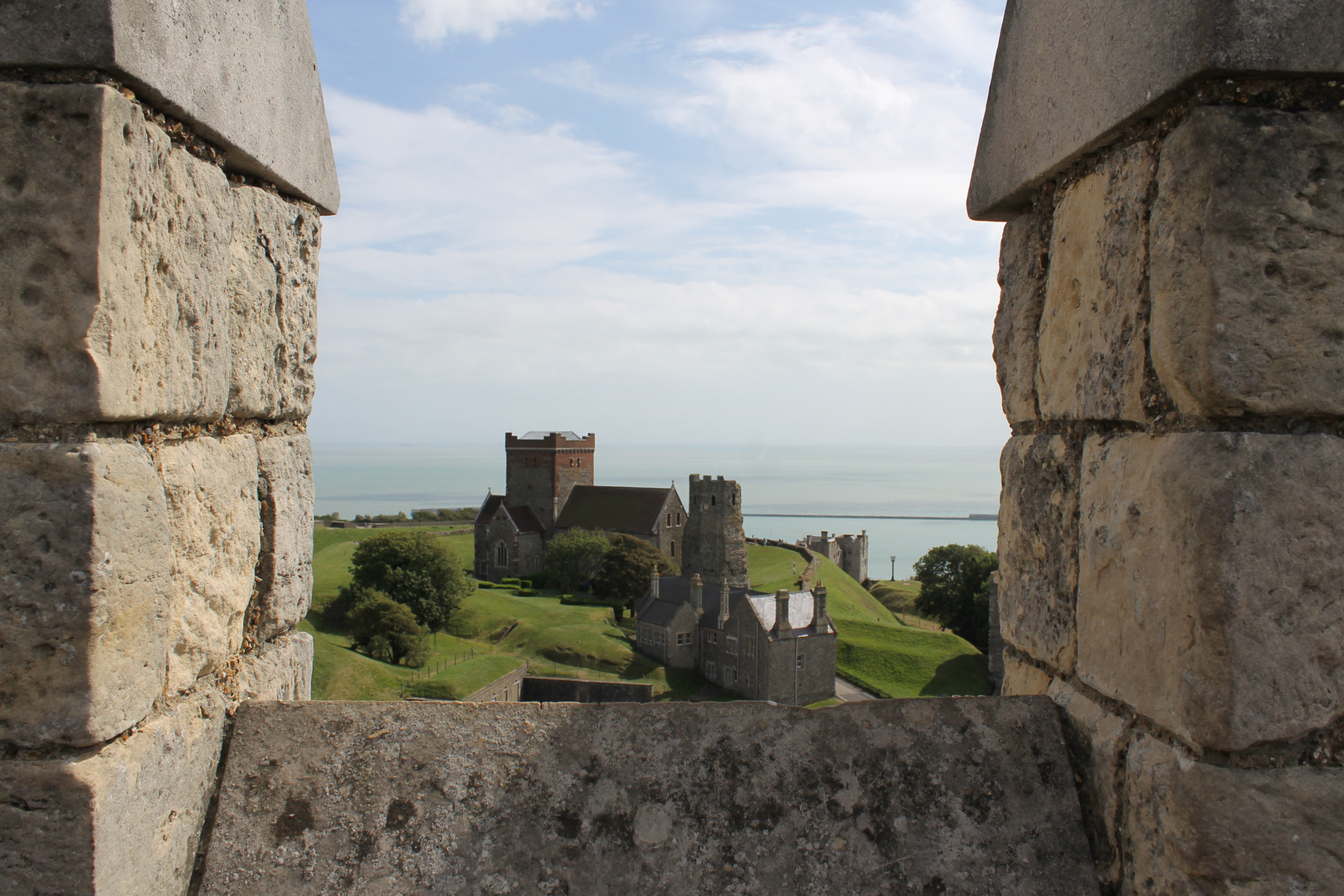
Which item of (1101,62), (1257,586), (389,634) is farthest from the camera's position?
(389,634)

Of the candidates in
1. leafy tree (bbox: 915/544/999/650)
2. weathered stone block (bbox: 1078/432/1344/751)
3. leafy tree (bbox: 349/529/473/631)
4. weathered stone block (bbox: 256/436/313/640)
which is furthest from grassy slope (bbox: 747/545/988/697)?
weathered stone block (bbox: 1078/432/1344/751)

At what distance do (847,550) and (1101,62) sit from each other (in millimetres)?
58330

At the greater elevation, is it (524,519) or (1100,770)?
(1100,770)

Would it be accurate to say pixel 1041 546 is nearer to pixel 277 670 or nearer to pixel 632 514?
pixel 277 670

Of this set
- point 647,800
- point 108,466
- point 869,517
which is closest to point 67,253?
point 108,466

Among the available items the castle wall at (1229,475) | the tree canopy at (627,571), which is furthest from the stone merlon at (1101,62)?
the tree canopy at (627,571)

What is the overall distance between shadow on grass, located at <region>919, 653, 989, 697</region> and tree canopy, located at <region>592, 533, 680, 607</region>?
15766mm

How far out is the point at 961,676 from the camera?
30.5 meters

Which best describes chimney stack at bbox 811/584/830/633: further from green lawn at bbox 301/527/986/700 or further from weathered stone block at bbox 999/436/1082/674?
weathered stone block at bbox 999/436/1082/674

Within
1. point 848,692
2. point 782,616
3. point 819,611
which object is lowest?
point 848,692

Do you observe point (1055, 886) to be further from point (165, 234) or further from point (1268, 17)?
point (165, 234)

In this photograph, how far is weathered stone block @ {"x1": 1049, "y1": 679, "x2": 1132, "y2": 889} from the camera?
168 cm

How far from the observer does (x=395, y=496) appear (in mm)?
127938

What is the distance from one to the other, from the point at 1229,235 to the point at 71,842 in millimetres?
2088
